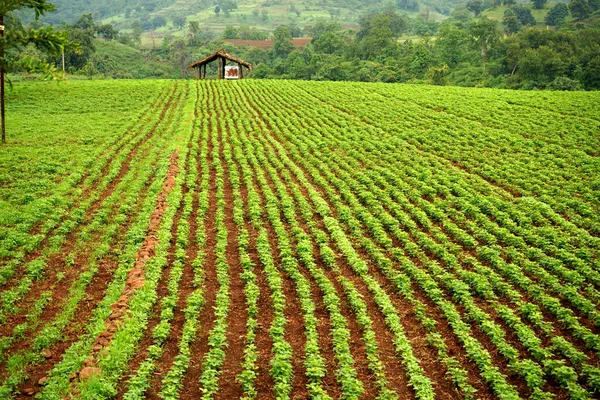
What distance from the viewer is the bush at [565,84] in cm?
5975

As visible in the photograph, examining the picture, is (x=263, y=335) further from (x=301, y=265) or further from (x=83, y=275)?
(x=83, y=275)

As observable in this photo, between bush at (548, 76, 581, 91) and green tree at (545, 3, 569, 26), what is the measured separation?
91638 millimetres

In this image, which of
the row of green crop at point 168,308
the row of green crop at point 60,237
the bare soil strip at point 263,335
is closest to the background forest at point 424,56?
the row of green crop at point 60,237

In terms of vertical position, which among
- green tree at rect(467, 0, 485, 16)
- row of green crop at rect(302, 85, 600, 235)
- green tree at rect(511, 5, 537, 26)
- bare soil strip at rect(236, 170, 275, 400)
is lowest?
bare soil strip at rect(236, 170, 275, 400)

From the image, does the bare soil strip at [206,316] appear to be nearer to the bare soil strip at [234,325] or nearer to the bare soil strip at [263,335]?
the bare soil strip at [234,325]

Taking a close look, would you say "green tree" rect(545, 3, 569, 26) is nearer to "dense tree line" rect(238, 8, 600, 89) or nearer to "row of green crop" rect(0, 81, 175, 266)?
A: "dense tree line" rect(238, 8, 600, 89)

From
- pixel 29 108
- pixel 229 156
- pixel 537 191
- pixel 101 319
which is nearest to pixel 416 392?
pixel 101 319

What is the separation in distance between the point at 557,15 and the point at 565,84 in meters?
96.2

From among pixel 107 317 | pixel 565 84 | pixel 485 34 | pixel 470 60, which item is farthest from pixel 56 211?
pixel 485 34

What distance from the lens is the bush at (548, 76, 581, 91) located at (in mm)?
59750

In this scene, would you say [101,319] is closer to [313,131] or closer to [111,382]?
[111,382]

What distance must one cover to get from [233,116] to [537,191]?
26664 millimetres

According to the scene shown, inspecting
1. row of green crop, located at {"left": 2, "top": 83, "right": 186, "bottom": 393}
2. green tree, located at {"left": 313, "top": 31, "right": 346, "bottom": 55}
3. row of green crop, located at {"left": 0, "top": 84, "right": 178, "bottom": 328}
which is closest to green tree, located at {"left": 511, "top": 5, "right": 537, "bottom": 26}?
green tree, located at {"left": 313, "top": 31, "right": 346, "bottom": 55}

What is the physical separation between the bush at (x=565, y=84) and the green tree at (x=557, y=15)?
9164 cm
